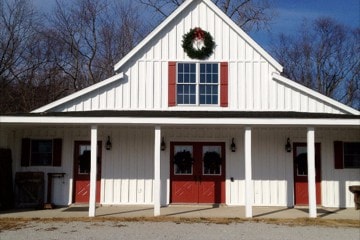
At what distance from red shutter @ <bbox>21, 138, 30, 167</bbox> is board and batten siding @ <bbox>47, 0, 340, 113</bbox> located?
1.54 metres

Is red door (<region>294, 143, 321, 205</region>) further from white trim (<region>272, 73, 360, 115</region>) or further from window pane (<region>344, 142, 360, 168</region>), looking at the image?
white trim (<region>272, 73, 360, 115</region>)

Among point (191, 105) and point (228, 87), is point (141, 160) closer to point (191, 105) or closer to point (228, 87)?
point (191, 105)

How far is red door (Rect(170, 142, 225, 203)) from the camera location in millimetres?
15500

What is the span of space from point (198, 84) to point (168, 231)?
6.35 metres

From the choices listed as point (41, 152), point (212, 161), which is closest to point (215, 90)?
point (212, 161)

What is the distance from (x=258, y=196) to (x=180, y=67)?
203 inches

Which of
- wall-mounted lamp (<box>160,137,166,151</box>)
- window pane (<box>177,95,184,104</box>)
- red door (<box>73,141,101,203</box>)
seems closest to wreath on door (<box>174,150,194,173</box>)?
wall-mounted lamp (<box>160,137,166,151</box>)

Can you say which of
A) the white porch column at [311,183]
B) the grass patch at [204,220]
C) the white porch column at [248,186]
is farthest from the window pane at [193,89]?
the grass patch at [204,220]

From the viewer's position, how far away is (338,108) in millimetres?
15641

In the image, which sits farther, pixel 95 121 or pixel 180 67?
pixel 180 67

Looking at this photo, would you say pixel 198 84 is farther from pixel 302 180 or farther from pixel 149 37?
pixel 302 180

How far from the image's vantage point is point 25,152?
15.4 meters

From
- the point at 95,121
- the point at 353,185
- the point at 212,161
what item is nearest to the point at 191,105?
the point at 212,161

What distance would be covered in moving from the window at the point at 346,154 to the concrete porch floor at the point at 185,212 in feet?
5.07
